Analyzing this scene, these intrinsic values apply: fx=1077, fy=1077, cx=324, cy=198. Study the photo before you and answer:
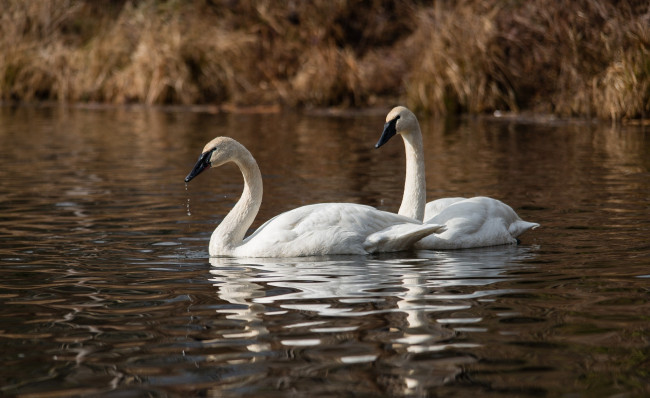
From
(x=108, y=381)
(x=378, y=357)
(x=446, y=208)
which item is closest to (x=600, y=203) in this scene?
(x=446, y=208)

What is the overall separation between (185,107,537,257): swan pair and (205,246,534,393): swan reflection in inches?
4.4

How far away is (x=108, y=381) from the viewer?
4543 millimetres

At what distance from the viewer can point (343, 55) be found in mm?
23688

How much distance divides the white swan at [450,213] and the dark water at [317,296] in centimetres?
16

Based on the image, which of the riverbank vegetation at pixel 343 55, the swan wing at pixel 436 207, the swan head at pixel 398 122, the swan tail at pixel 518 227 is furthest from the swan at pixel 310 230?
the riverbank vegetation at pixel 343 55

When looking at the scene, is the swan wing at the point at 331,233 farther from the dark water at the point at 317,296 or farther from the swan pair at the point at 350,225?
the dark water at the point at 317,296

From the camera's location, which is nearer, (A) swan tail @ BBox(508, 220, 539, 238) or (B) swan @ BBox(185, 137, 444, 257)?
(B) swan @ BBox(185, 137, 444, 257)

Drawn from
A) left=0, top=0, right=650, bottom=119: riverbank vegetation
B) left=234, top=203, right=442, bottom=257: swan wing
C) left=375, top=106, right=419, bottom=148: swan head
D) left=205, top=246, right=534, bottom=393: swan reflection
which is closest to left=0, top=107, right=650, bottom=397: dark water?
left=205, top=246, right=534, bottom=393: swan reflection

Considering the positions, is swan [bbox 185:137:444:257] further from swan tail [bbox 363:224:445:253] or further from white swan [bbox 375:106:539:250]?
white swan [bbox 375:106:539:250]

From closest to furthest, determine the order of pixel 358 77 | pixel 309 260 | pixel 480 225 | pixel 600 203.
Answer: pixel 309 260, pixel 480 225, pixel 600 203, pixel 358 77

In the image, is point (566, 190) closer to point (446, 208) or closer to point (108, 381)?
point (446, 208)

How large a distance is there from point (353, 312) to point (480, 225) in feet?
8.81

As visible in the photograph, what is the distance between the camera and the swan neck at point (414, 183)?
8.27m

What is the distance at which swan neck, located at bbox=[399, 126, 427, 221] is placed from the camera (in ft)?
27.1
